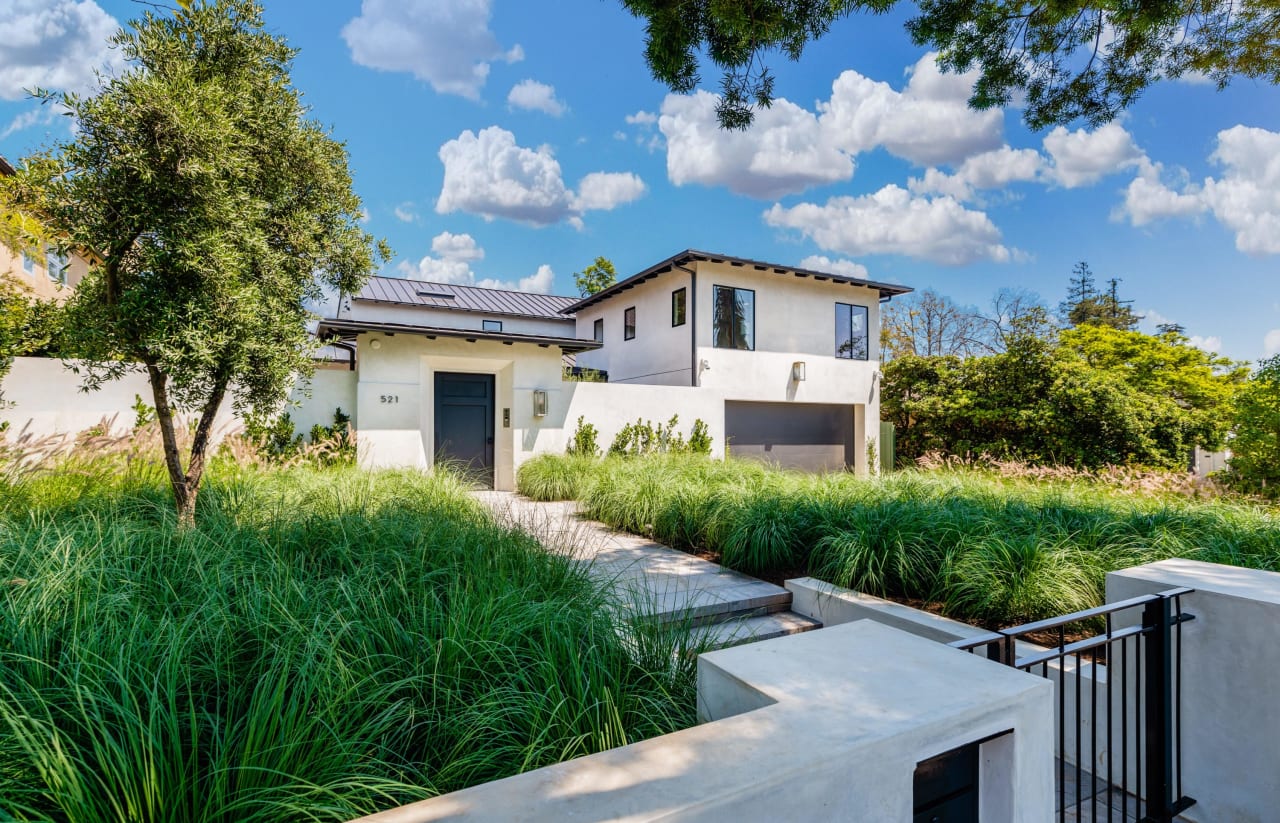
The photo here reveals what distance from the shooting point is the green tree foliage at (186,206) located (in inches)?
148

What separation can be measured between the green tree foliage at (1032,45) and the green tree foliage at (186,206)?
3.11 meters

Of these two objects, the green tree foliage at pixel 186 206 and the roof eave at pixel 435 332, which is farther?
the roof eave at pixel 435 332

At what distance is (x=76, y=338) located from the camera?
4.05m

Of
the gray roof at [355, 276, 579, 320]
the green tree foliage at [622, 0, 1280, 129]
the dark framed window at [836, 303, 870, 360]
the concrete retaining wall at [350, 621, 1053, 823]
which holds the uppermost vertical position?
the gray roof at [355, 276, 579, 320]

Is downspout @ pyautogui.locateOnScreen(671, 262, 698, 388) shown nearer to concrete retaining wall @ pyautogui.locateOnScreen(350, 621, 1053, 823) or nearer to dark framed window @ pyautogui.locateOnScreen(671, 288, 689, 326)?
dark framed window @ pyautogui.locateOnScreen(671, 288, 689, 326)

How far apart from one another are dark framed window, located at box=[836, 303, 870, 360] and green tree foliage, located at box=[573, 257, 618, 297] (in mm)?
12977

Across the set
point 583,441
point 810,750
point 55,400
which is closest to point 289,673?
point 810,750

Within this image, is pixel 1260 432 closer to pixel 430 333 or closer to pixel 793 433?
pixel 793 433

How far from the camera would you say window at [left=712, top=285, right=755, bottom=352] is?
43.6ft

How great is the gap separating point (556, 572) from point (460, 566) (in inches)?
21.3

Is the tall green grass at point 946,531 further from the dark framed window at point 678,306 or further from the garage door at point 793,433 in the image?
the dark framed window at point 678,306

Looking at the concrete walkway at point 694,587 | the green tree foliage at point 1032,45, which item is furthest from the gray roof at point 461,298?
the green tree foliage at point 1032,45

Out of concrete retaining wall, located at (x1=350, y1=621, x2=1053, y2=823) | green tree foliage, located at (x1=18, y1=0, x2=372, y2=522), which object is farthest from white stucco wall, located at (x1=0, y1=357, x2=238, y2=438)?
concrete retaining wall, located at (x1=350, y1=621, x2=1053, y2=823)

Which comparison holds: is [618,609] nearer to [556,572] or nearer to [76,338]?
[556,572]
